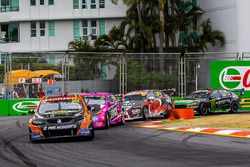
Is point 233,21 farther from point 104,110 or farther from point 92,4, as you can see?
point 104,110

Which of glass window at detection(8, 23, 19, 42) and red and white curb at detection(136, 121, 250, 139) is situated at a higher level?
glass window at detection(8, 23, 19, 42)

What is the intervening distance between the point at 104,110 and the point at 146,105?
17.6ft

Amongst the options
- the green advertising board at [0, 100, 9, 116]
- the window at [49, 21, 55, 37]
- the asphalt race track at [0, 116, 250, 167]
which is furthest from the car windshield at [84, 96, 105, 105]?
the window at [49, 21, 55, 37]

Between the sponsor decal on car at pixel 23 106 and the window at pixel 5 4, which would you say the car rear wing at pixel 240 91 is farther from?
the window at pixel 5 4

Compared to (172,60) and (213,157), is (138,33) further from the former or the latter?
(213,157)

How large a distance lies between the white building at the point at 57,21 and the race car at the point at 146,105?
31.9 m

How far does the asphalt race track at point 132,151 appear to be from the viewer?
12180 mm

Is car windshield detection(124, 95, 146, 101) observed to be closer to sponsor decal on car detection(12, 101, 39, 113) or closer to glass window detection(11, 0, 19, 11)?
sponsor decal on car detection(12, 101, 39, 113)

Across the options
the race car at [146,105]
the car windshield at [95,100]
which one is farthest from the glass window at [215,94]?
the car windshield at [95,100]

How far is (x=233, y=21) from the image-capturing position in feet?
160

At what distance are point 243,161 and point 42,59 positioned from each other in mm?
23077

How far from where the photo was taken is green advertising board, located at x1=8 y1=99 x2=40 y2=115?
34062 mm

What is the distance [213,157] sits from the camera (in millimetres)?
12758

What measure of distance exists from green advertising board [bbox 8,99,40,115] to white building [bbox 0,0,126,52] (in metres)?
25.2
